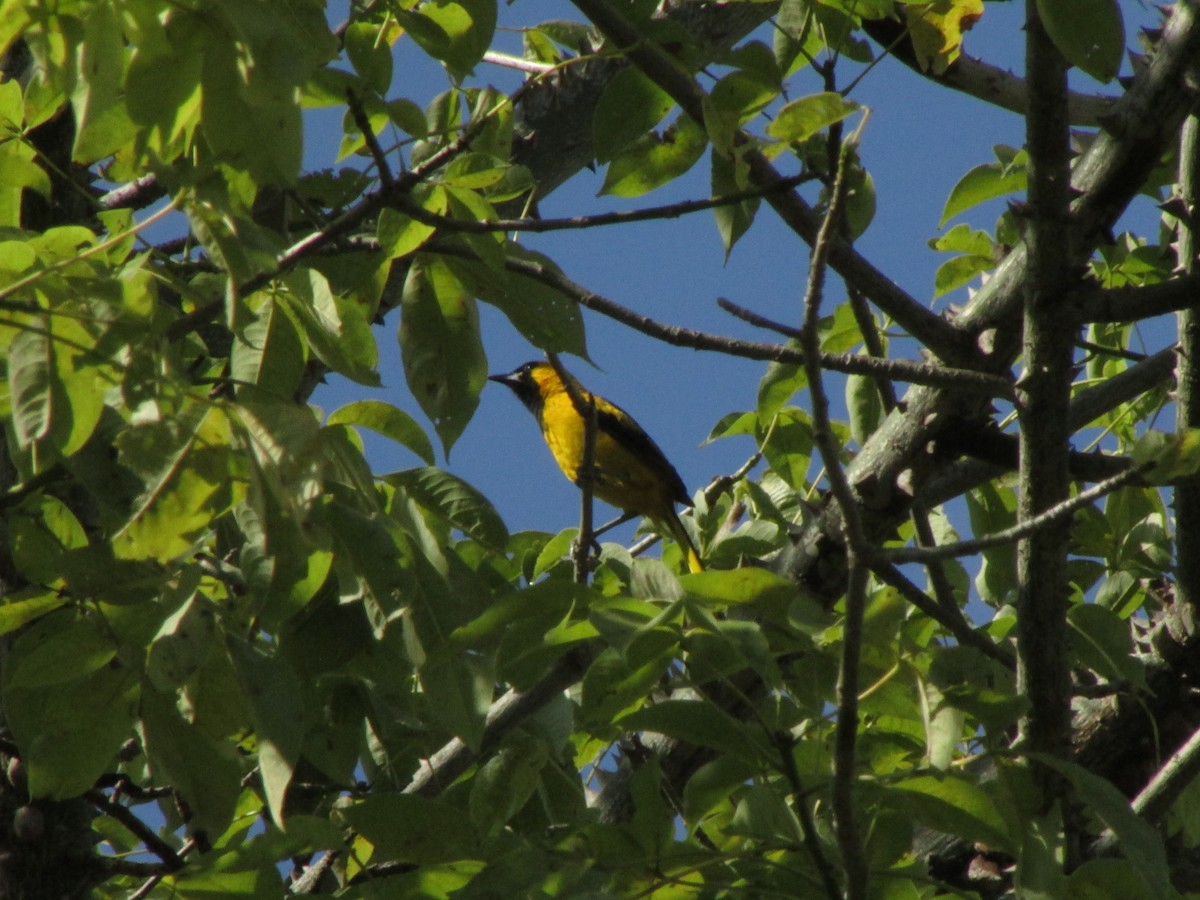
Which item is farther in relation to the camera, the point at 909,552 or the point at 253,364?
the point at 253,364

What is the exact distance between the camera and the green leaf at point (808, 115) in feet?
5.66

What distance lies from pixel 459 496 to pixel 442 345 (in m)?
0.26

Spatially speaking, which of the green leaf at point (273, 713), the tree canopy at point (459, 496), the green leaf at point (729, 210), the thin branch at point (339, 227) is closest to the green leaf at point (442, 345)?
the tree canopy at point (459, 496)

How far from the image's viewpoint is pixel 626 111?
6.84 feet

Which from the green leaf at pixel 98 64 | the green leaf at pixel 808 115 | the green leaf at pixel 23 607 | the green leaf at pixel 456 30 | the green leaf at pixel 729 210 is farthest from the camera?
the green leaf at pixel 729 210

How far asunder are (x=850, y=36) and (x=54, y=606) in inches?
61.6

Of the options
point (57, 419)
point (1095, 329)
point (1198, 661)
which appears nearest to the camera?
point (57, 419)

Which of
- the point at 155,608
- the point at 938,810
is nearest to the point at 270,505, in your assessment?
the point at 155,608

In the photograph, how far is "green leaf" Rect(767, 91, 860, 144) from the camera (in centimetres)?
173

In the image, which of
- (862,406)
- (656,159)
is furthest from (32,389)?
(862,406)

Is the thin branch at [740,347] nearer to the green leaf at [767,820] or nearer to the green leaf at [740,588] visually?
the green leaf at [740,588]

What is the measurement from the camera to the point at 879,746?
7.79 ft

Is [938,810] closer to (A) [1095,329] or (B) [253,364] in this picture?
(B) [253,364]

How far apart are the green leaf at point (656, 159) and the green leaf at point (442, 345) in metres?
0.32
